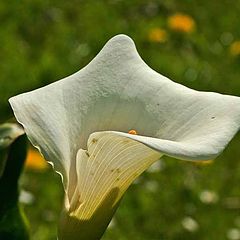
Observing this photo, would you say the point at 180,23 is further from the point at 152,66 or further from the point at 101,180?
the point at 101,180

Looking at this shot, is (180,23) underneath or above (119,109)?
underneath

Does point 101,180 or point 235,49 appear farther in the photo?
point 235,49

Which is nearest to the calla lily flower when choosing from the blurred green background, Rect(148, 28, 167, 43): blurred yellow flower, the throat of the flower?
the throat of the flower

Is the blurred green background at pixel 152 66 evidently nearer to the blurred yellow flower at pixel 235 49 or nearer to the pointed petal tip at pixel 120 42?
the blurred yellow flower at pixel 235 49

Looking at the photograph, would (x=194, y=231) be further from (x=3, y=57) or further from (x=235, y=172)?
(x=3, y=57)

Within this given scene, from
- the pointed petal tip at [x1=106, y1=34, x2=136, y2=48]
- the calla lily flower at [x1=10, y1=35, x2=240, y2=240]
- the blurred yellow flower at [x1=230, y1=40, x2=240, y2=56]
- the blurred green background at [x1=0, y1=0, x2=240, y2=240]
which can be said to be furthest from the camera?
the blurred yellow flower at [x1=230, y1=40, x2=240, y2=56]

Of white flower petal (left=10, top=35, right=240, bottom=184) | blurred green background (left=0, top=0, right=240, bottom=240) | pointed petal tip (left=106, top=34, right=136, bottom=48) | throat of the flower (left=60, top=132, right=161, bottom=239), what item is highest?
pointed petal tip (left=106, top=34, right=136, bottom=48)

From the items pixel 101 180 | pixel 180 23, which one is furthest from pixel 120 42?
pixel 180 23

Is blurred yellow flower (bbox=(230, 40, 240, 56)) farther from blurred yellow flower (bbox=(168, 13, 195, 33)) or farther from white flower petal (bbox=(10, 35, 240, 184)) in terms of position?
white flower petal (bbox=(10, 35, 240, 184))

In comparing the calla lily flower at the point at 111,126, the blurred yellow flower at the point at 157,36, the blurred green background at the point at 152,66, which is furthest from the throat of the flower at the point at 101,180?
the blurred yellow flower at the point at 157,36
